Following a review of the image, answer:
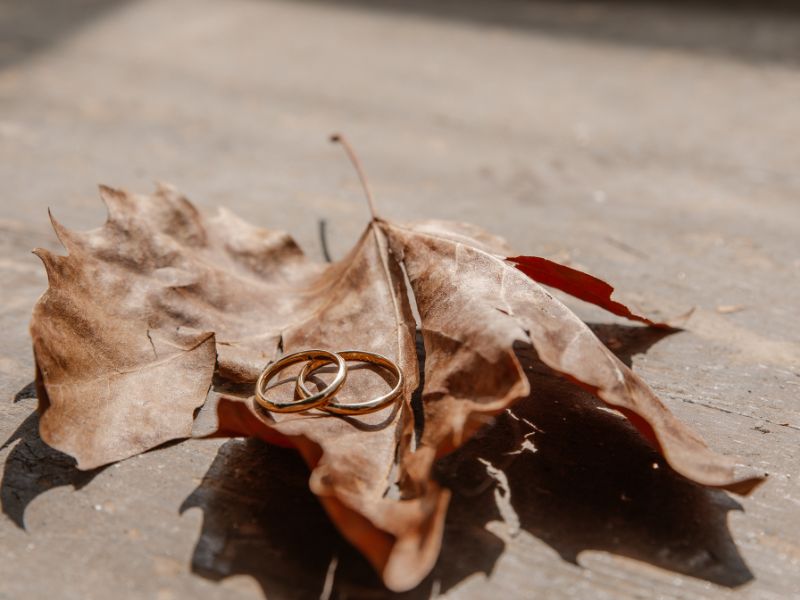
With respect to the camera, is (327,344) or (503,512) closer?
(503,512)

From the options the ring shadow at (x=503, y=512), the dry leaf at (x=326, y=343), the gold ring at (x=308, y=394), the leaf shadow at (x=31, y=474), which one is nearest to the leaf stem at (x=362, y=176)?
the dry leaf at (x=326, y=343)

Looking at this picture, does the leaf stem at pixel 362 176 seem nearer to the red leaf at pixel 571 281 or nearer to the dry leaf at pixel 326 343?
the dry leaf at pixel 326 343

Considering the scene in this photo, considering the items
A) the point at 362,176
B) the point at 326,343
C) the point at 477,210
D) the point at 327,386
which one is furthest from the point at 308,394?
the point at 477,210

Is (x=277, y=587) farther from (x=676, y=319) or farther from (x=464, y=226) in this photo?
(x=676, y=319)

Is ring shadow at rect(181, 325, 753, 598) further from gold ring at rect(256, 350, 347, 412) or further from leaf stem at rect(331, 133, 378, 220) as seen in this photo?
leaf stem at rect(331, 133, 378, 220)

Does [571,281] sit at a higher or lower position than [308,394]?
higher

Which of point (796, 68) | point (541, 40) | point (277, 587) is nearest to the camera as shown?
point (277, 587)

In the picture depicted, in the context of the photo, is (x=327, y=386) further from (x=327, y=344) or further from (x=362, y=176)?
(x=362, y=176)

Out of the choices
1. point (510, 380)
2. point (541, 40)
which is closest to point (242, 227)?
point (510, 380)

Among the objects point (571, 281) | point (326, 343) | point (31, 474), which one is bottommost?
point (31, 474)
